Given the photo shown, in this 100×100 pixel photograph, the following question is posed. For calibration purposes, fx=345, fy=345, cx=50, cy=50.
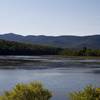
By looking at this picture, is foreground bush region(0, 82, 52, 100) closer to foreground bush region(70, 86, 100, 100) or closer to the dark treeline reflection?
foreground bush region(70, 86, 100, 100)

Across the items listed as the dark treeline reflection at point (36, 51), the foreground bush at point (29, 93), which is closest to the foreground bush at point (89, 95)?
the foreground bush at point (29, 93)

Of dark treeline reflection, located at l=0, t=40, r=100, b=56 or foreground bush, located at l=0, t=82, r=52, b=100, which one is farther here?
dark treeline reflection, located at l=0, t=40, r=100, b=56

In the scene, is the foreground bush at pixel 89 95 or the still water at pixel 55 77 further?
the still water at pixel 55 77

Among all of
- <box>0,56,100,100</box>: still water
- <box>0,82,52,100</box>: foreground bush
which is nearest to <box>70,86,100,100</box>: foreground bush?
<box>0,82,52,100</box>: foreground bush

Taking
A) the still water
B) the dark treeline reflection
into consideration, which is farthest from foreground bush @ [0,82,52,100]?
the dark treeline reflection

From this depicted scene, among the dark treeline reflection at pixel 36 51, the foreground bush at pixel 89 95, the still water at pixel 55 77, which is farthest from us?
the dark treeline reflection at pixel 36 51

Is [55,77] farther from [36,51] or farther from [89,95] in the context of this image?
[36,51]

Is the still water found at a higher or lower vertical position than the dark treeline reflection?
lower

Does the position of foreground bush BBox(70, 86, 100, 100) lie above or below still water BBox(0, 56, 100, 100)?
above

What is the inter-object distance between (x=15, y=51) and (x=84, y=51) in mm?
34758

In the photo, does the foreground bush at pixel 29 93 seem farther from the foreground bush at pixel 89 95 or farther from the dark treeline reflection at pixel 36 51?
the dark treeline reflection at pixel 36 51

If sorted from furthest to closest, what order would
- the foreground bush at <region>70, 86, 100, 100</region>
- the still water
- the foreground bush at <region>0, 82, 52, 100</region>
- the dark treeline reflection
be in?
the dark treeline reflection → the still water → the foreground bush at <region>0, 82, 52, 100</region> → the foreground bush at <region>70, 86, 100, 100</region>

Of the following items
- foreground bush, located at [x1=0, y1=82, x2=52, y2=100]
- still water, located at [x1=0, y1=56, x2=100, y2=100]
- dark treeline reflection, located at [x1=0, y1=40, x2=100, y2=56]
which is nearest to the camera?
foreground bush, located at [x1=0, y1=82, x2=52, y2=100]

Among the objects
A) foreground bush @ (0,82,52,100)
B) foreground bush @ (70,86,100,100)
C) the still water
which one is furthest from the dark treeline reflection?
foreground bush @ (0,82,52,100)
